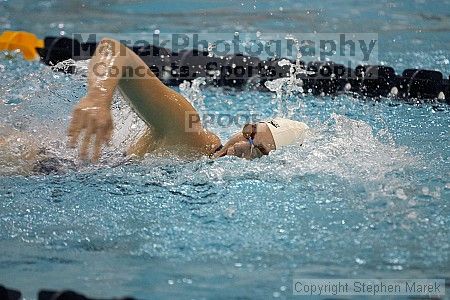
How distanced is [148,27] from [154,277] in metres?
4.00

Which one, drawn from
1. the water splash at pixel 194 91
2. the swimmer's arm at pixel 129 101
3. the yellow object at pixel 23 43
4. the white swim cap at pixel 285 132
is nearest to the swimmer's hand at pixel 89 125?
the swimmer's arm at pixel 129 101

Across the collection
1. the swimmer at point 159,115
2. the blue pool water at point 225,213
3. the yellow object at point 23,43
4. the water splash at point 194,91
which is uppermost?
the yellow object at point 23,43

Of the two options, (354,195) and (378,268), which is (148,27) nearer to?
(354,195)

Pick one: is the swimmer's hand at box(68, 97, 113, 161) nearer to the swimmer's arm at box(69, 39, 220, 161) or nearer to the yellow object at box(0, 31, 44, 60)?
the swimmer's arm at box(69, 39, 220, 161)

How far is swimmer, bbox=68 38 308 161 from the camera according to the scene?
2678 millimetres

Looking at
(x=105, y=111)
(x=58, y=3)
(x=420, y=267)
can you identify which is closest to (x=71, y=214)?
(x=105, y=111)

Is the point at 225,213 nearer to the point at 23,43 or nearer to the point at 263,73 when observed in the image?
the point at 23,43

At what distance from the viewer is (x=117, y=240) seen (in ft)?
8.35

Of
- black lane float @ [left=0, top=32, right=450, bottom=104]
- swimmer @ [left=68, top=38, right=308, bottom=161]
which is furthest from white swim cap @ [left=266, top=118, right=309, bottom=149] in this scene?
black lane float @ [left=0, top=32, right=450, bottom=104]

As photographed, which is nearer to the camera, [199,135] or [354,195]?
[354,195]

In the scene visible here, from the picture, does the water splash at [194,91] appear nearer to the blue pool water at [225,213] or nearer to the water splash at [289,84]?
the water splash at [289,84]

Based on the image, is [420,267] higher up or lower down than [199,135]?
lower down

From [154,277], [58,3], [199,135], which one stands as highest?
[58,3]

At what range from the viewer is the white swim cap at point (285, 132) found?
10.1 ft
